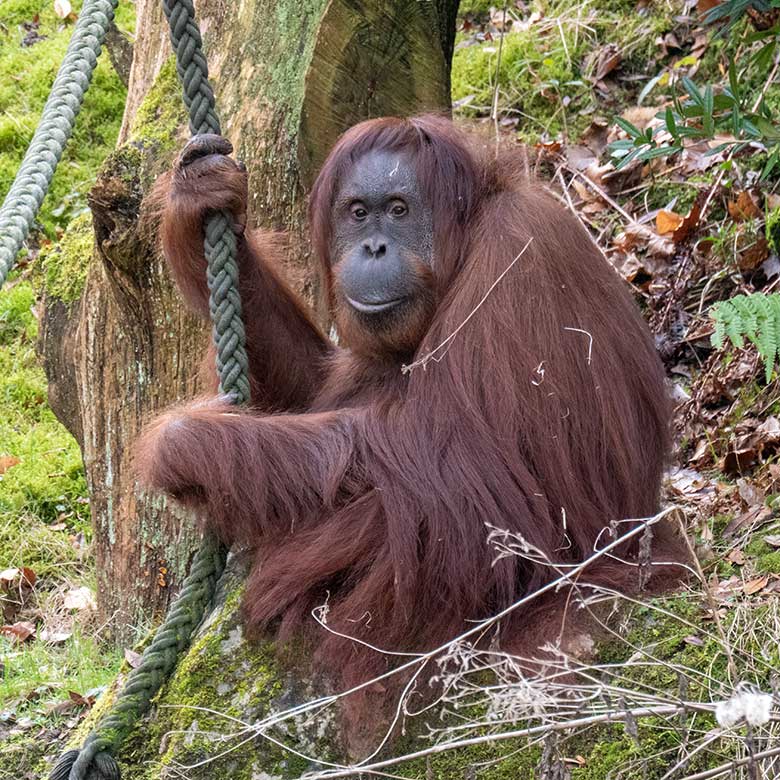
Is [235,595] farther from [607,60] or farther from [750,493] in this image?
[607,60]

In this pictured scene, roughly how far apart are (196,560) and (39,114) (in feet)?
19.7

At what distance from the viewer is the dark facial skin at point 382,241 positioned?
3.65 metres

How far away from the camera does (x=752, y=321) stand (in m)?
3.49

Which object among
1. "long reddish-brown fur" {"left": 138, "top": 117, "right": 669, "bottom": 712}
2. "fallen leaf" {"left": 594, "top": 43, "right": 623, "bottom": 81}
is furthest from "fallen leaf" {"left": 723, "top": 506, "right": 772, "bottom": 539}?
"fallen leaf" {"left": 594, "top": 43, "right": 623, "bottom": 81}

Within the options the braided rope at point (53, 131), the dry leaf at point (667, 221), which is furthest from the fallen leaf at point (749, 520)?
the braided rope at point (53, 131)

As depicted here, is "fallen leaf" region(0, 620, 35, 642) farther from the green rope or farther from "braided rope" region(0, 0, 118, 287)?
"braided rope" region(0, 0, 118, 287)

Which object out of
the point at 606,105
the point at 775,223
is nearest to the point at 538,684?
the point at 775,223

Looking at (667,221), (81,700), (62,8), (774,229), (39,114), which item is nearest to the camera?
(81,700)

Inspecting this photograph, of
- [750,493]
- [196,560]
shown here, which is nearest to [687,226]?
[750,493]

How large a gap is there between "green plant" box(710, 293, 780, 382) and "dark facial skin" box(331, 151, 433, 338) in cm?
85

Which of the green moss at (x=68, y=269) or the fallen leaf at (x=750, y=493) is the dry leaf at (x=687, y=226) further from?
the green moss at (x=68, y=269)

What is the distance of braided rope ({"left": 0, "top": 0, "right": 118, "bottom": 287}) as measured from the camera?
311 centimetres

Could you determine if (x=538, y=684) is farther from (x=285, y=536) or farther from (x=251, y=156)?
(x=251, y=156)

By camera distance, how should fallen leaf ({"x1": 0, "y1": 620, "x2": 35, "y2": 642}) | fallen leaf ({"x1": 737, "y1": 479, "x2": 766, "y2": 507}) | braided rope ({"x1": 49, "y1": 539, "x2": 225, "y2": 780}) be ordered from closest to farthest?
braided rope ({"x1": 49, "y1": 539, "x2": 225, "y2": 780}) < fallen leaf ({"x1": 737, "y1": 479, "x2": 766, "y2": 507}) < fallen leaf ({"x1": 0, "y1": 620, "x2": 35, "y2": 642})
